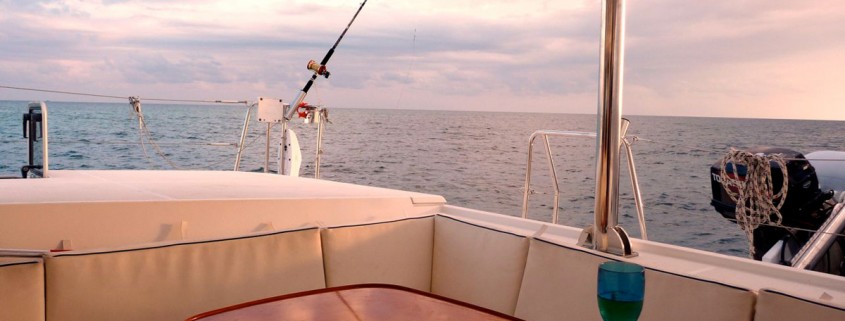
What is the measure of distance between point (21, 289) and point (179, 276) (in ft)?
1.00

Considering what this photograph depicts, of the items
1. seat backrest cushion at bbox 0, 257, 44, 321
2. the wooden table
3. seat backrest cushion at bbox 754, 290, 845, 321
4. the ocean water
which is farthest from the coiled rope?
the ocean water

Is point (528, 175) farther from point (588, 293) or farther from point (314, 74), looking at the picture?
point (314, 74)

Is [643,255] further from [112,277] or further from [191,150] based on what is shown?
[191,150]

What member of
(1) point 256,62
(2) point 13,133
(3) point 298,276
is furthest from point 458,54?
(3) point 298,276

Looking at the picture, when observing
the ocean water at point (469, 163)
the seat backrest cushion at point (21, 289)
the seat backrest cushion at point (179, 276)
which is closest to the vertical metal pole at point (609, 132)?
the seat backrest cushion at point (179, 276)

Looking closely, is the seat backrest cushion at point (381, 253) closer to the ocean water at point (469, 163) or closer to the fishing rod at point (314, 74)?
the fishing rod at point (314, 74)

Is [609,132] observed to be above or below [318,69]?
below

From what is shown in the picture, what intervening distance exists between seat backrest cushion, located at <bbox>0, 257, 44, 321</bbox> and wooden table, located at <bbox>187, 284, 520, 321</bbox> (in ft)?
1.36

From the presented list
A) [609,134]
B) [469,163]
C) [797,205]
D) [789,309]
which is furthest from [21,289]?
[469,163]

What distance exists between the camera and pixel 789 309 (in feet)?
3.89

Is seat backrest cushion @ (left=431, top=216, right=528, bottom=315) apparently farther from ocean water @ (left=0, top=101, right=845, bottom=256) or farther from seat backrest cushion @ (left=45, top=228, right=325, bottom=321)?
ocean water @ (left=0, top=101, right=845, bottom=256)

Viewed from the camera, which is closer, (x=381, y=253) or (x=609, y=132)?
(x=609, y=132)

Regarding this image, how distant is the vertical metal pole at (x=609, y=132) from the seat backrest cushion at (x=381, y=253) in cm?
51

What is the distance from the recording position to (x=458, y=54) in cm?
2180
